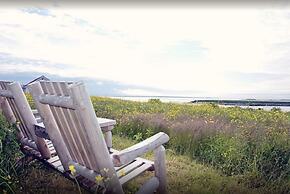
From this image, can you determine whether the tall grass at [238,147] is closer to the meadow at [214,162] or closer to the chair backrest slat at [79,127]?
the meadow at [214,162]

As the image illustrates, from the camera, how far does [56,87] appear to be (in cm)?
209

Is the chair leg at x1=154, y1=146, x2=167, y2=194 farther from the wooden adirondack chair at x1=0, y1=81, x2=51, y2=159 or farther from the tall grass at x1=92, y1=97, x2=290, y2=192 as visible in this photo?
the tall grass at x1=92, y1=97, x2=290, y2=192

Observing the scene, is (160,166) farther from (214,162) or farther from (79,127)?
(214,162)

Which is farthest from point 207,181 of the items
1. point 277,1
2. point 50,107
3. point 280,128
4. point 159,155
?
point 277,1

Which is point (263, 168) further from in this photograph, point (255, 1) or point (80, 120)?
point (255, 1)

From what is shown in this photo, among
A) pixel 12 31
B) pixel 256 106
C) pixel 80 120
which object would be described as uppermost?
pixel 12 31

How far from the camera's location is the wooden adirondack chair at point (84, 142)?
1.84 metres

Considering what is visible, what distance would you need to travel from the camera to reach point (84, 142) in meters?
2.05

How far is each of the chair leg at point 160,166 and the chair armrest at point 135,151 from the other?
0.09 metres

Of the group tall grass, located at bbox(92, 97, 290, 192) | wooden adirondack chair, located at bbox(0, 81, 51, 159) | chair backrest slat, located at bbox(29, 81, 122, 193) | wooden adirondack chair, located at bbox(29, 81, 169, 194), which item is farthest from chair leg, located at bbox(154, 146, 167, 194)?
tall grass, located at bbox(92, 97, 290, 192)

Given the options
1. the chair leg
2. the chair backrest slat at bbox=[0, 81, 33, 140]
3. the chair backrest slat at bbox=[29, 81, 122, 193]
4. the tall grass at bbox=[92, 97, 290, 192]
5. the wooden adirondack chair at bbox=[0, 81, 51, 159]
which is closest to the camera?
the chair backrest slat at bbox=[29, 81, 122, 193]

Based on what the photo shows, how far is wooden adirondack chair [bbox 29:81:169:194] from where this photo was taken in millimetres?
1844

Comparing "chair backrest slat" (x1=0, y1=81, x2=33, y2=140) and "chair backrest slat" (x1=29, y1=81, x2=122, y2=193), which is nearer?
"chair backrest slat" (x1=29, y1=81, x2=122, y2=193)

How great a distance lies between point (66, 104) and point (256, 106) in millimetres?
7936
